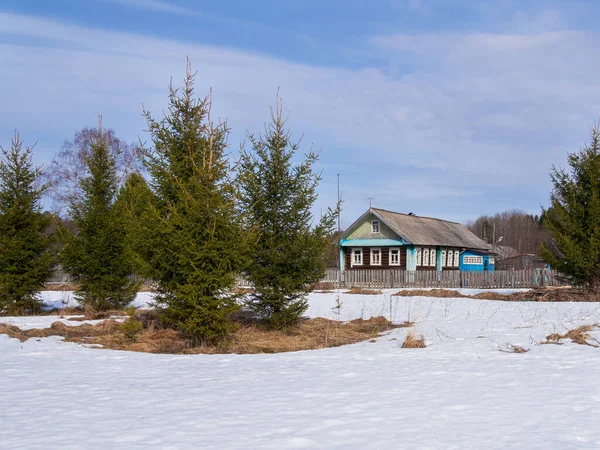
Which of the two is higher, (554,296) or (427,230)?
(427,230)

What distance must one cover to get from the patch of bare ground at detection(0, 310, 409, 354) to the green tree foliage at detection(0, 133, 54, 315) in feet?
14.9

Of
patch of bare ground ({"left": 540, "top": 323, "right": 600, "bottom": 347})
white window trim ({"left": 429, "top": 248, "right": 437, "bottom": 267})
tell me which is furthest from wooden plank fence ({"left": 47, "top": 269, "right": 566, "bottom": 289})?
patch of bare ground ({"left": 540, "top": 323, "right": 600, "bottom": 347})

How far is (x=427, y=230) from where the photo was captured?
1671 inches

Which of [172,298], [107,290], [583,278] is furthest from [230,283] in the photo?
[583,278]

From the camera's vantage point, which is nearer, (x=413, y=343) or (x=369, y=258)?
(x=413, y=343)

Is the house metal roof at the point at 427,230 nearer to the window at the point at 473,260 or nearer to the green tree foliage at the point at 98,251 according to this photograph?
the window at the point at 473,260

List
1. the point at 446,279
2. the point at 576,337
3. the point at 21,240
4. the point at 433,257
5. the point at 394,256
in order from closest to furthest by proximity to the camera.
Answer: the point at 576,337 < the point at 21,240 < the point at 446,279 < the point at 394,256 < the point at 433,257

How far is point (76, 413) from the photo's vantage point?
19.1 ft

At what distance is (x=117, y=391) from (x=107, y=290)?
10.7 metres

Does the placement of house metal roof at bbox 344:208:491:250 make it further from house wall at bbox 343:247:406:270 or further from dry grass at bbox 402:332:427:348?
dry grass at bbox 402:332:427:348

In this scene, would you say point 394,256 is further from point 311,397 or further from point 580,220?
point 311,397

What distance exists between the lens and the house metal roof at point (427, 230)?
3819 cm

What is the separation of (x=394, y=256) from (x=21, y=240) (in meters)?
27.5

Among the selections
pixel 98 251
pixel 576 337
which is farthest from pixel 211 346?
pixel 98 251
